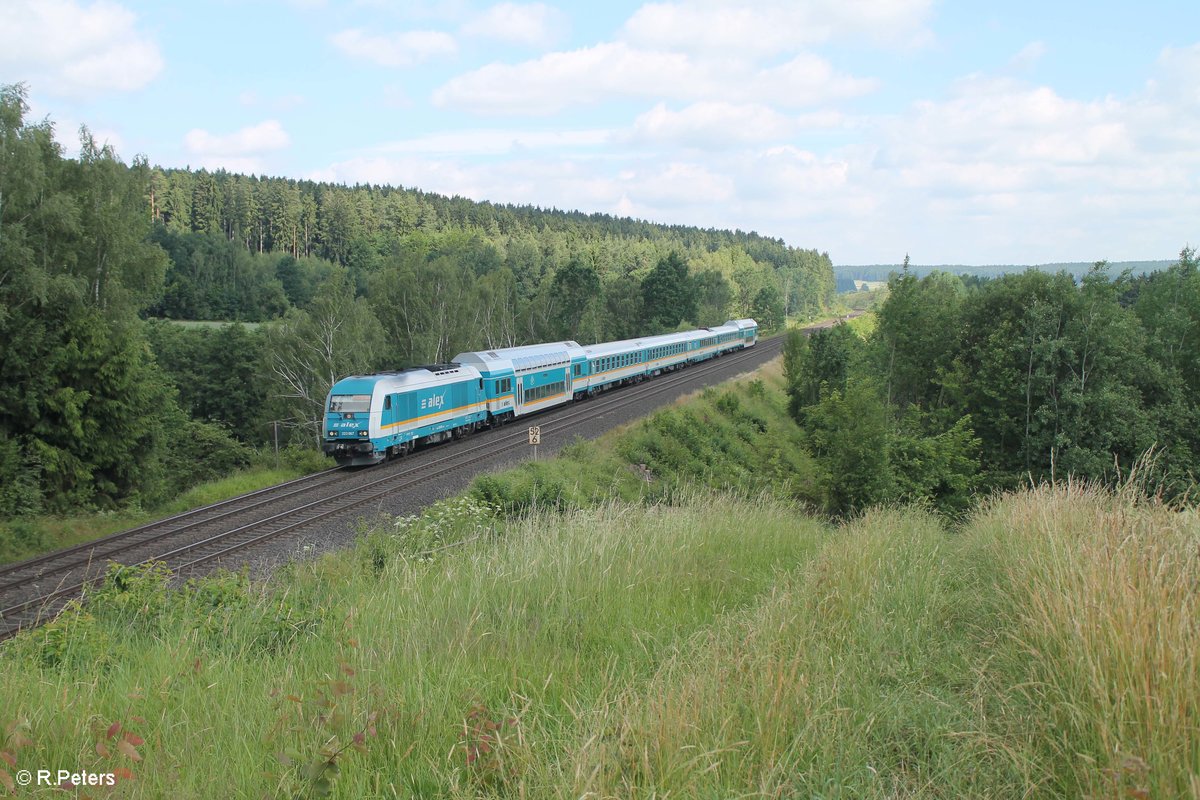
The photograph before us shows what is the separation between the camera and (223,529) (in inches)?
683

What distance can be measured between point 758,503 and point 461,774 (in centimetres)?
987

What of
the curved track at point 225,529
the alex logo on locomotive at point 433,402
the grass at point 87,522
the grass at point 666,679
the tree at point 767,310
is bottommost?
the grass at point 87,522

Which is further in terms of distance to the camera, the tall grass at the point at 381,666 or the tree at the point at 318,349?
the tree at the point at 318,349

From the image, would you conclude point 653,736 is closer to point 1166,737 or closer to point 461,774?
point 461,774

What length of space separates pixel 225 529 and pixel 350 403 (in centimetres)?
744

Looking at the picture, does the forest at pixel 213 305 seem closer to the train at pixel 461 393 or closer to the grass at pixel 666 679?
the train at pixel 461 393

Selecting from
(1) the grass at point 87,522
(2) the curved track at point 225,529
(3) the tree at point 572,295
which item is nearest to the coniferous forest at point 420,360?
(1) the grass at point 87,522

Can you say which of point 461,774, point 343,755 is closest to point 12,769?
point 343,755

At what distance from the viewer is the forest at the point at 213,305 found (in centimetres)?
2566

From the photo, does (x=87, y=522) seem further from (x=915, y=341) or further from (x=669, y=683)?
(x=915, y=341)

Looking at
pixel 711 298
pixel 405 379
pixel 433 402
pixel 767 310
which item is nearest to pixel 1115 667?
pixel 405 379

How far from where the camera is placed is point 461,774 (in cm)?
377

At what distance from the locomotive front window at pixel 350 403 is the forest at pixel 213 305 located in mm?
8680

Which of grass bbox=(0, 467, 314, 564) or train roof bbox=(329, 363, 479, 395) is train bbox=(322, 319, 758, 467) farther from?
grass bbox=(0, 467, 314, 564)
